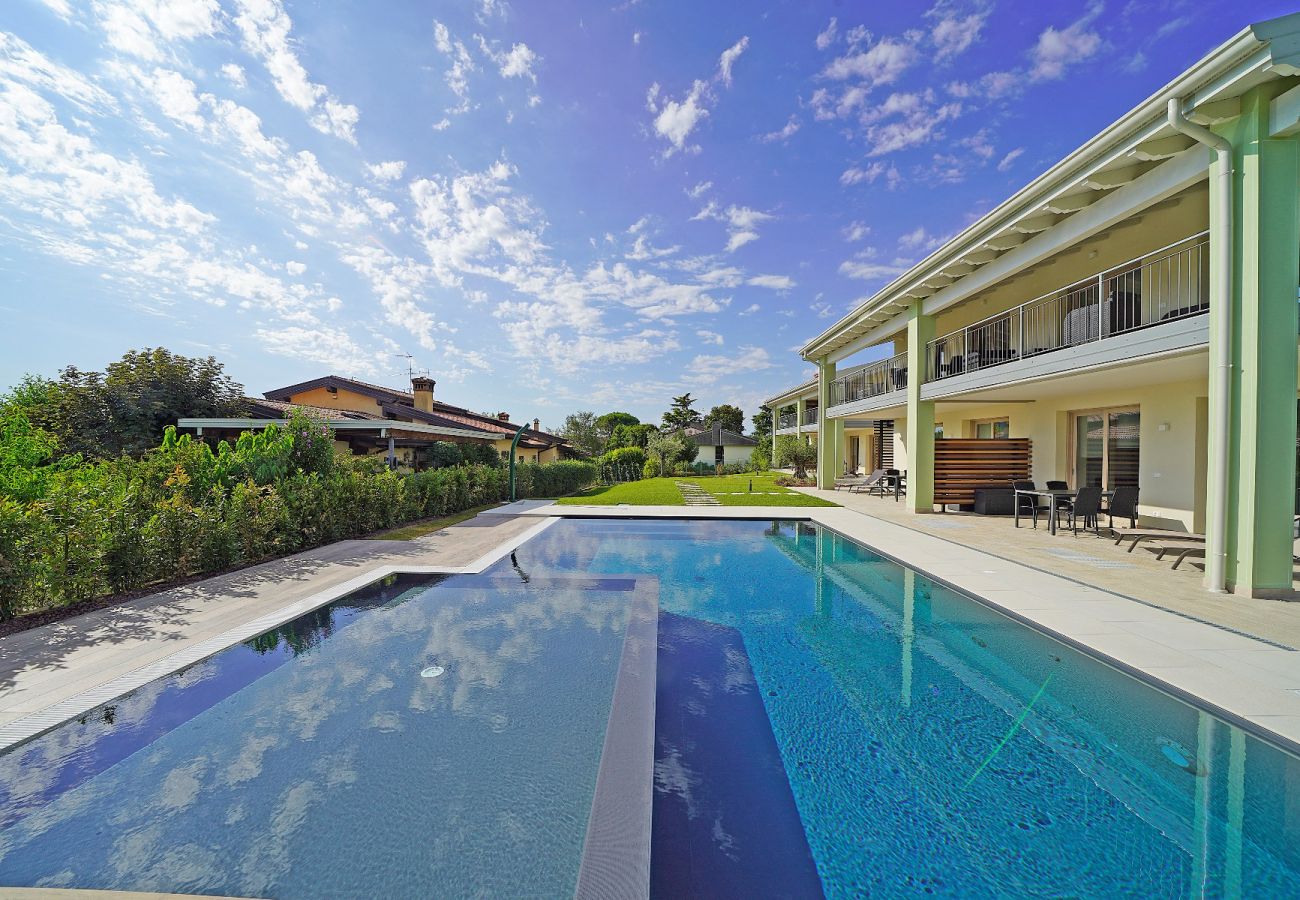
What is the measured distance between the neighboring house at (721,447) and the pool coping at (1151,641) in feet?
109

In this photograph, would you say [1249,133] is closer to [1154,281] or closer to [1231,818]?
[1154,281]

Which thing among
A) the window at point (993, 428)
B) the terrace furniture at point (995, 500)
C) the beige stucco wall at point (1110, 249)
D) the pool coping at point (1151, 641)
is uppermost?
the beige stucco wall at point (1110, 249)

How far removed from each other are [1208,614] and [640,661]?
20.3 ft

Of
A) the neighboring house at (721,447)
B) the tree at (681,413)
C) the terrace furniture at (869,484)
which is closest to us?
the terrace furniture at (869,484)

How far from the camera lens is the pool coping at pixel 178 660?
341cm

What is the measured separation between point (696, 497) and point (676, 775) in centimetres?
1625

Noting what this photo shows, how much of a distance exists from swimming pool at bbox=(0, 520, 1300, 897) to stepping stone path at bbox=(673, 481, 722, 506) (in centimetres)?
1153

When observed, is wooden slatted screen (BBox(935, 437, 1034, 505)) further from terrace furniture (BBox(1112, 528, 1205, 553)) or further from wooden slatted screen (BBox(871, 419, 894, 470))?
wooden slatted screen (BBox(871, 419, 894, 470))

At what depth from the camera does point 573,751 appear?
3520mm

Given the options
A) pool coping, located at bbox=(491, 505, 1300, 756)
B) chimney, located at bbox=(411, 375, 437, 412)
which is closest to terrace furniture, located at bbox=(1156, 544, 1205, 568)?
pool coping, located at bbox=(491, 505, 1300, 756)

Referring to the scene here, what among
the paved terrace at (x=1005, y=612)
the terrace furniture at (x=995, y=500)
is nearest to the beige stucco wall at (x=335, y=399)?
the paved terrace at (x=1005, y=612)

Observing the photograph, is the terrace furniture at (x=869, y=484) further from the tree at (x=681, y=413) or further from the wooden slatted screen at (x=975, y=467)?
the tree at (x=681, y=413)

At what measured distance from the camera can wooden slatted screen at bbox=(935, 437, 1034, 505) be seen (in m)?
14.5

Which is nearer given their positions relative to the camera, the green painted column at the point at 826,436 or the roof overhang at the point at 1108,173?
the roof overhang at the point at 1108,173
